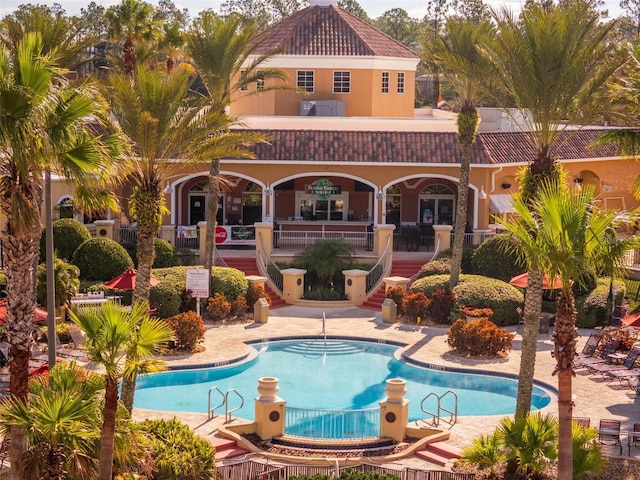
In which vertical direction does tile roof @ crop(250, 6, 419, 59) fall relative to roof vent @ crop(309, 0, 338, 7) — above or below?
below

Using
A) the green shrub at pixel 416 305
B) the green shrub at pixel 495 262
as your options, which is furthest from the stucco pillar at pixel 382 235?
the green shrub at pixel 416 305

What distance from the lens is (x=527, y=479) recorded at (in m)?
19.1

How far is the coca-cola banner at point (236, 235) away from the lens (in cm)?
3900

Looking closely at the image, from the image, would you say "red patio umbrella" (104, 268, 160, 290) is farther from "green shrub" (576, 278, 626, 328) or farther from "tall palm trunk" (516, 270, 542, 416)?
"tall palm trunk" (516, 270, 542, 416)

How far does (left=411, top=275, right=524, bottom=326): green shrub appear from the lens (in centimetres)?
3241

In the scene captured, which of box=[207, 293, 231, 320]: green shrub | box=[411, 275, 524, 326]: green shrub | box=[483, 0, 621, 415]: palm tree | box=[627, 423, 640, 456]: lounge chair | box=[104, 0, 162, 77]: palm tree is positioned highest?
box=[104, 0, 162, 77]: palm tree

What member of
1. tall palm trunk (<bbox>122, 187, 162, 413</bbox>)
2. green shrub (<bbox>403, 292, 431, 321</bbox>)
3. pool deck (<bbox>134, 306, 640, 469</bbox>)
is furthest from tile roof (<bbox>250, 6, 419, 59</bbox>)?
tall palm trunk (<bbox>122, 187, 162, 413</bbox>)

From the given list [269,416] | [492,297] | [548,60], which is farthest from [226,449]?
[492,297]

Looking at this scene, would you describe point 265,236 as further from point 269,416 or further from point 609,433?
point 609,433

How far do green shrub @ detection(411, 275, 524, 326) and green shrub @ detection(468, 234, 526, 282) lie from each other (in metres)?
1.80

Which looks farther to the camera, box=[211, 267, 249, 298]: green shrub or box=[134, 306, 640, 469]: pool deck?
box=[211, 267, 249, 298]: green shrub

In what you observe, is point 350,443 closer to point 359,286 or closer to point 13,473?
point 13,473

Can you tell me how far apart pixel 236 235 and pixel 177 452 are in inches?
811

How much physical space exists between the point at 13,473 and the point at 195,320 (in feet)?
40.7
